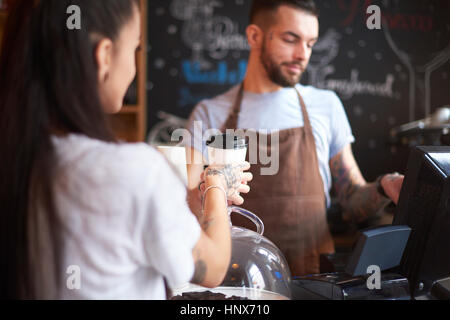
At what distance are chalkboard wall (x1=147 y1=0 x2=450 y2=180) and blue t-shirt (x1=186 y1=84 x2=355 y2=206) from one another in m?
0.79

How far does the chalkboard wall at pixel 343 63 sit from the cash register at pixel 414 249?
1.95 metres

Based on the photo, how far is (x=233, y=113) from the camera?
202 cm

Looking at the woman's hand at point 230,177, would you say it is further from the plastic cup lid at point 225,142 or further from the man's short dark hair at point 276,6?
the man's short dark hair at point 276,6

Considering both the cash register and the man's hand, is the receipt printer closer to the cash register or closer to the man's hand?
the cash register

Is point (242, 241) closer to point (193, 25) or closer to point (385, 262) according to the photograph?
point (385, 262)

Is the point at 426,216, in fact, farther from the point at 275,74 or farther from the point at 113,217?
the point at 275,74

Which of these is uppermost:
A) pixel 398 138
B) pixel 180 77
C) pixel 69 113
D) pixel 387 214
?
pixel 180 77

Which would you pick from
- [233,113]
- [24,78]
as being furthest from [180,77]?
[24,78]

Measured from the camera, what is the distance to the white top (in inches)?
23.5

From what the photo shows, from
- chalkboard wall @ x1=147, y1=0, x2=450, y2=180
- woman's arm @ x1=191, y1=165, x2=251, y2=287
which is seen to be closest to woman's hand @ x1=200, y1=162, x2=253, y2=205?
woman's arm @ x1=191, y1=165, x2=251, y2=287

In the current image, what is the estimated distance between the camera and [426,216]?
2.90 ft

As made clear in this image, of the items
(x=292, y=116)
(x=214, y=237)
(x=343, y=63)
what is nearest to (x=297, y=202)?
(x=292, y=116)

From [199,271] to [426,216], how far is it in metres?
0.48

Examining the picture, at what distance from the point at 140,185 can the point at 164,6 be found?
93.9 inches
